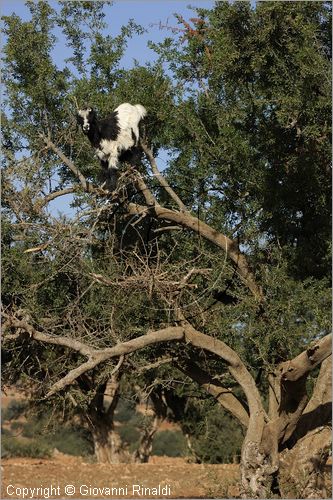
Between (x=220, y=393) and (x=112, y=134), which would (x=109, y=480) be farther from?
(x=112, y=134)

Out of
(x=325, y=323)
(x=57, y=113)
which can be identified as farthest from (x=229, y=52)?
(x=325, y=323)

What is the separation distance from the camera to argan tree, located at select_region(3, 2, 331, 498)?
10.8m

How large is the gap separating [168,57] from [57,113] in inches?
78.9

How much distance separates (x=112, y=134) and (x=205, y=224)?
1.80 metres

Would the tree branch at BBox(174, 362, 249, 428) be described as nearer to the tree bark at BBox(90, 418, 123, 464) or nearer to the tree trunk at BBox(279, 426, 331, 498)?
the tree trunk at BBox(279, 426, 331, 498)

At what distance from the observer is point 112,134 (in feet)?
38.9

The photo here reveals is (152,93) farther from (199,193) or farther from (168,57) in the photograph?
(199,193)

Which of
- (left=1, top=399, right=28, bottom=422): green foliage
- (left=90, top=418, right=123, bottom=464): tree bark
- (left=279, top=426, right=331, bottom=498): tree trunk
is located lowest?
(left=279, top=426, right=331, bottom=498): tree trunk

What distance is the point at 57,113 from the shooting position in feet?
44.4

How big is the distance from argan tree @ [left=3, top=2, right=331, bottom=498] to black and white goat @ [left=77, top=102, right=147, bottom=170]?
1.04ft

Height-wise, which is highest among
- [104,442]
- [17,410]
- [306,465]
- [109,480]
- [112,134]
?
[17,410]

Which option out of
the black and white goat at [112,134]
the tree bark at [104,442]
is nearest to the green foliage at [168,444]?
the tree bark at [104,442]

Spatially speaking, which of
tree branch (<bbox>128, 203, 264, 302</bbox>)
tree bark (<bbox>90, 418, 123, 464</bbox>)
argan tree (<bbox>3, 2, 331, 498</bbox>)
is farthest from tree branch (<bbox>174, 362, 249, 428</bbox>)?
tree bark (<bbox>90, 418, 123, 464</bbox>)

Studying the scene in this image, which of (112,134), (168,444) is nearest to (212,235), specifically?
(112,134)
